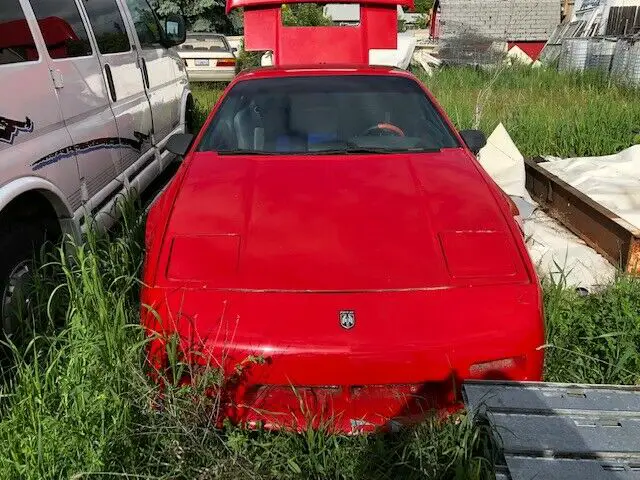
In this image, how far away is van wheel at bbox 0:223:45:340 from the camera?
2.92 metres

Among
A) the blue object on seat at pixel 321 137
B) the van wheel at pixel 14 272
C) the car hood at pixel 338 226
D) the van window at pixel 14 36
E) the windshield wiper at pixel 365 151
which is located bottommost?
the van wheel at pixel 14 272

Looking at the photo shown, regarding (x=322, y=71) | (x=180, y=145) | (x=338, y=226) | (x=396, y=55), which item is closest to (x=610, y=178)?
(x=322, y=71)

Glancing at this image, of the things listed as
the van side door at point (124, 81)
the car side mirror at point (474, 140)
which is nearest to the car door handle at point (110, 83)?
the van side door at point (124, 81)

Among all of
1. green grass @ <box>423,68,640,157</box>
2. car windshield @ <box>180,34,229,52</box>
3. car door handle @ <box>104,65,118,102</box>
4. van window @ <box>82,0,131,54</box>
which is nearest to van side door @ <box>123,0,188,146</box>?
van window @ <box>82,0,131,54</box>

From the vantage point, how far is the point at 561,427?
6.84 feet

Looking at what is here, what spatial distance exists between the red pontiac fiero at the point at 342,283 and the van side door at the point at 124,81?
1.39 meters

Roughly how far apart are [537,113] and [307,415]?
23.7 ft

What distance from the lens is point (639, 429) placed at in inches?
82.5

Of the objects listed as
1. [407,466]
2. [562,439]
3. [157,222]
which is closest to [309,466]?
[407,466]

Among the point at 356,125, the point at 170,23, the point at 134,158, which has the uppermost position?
the point at 170,23

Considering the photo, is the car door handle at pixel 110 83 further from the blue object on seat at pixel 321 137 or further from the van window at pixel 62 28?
the blue object on seat at pixel 321 137

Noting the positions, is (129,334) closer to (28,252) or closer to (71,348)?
(71,348)

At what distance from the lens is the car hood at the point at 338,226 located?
2541 millimetres

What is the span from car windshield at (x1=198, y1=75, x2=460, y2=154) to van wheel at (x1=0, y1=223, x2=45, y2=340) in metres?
1.14
